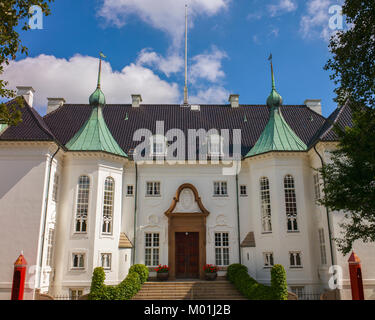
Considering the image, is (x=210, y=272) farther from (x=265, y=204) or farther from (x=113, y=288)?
(x=113, y=288)

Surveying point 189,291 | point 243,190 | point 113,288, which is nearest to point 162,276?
point 189,291

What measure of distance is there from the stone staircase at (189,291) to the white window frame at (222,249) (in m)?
2.28

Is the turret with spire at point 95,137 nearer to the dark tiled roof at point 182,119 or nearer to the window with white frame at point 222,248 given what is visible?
the dark tiled roof at point 182,119

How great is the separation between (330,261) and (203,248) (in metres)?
8.37

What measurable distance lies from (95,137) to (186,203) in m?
7.97

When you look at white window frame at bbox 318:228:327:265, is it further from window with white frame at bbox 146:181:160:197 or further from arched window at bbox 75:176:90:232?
arched window at bbox 75:176:90:232

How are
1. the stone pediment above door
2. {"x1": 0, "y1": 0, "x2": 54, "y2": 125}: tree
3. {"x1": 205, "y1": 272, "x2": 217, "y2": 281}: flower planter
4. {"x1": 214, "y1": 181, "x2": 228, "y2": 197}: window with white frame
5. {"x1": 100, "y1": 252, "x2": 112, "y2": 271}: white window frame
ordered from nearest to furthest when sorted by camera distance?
1. {"x1": 0, "y1": 0, "x2": 54, "y2": 125}: tree
2. {"x1": 100, "y1": 252, "x2": 112, "y2": 271}: white window frame
3. {"x1": 205, "y1": 272, "x2": 217, "y2": 281}: flower planter
4. the stone pediment above door
5. {"x1": 214, "y1": 181, "x2": 228, "y2": 197}: window with white frame

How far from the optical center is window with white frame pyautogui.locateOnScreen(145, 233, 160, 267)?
24.7 m

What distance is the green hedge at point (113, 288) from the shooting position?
18.8 m

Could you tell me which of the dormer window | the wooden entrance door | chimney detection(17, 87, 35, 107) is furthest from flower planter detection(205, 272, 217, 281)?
chimney detection(17, 87, 35, 107)

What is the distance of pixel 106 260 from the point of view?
22.9 metres

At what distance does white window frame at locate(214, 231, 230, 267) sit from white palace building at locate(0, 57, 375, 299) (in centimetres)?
7

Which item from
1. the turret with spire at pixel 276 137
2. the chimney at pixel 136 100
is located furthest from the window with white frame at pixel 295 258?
the chimney at pixel 136 100

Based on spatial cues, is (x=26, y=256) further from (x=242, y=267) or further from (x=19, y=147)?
(x=242, y=267)
